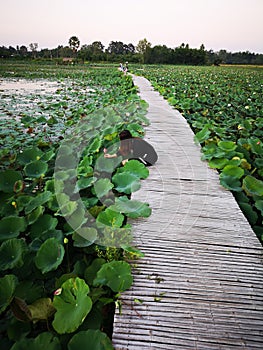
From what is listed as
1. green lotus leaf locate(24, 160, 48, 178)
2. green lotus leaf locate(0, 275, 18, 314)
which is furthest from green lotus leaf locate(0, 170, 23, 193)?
green lotus leaf locate(0, 275, 18, 314)

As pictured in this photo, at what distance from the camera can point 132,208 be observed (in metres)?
1.75

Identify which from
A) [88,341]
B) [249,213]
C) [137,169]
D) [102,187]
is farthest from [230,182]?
[88,341]

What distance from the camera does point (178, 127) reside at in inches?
145

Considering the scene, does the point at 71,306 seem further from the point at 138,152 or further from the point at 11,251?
the point at 138,152

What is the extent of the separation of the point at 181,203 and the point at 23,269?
1100mm

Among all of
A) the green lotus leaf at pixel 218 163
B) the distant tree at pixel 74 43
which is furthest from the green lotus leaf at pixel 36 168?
the distant tree at pixel 74 43

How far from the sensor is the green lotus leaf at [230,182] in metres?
2.10

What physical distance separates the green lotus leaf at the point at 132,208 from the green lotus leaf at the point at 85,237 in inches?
8.2

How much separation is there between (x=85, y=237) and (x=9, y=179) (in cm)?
99

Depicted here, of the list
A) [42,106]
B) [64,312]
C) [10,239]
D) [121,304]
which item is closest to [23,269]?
[10,239]

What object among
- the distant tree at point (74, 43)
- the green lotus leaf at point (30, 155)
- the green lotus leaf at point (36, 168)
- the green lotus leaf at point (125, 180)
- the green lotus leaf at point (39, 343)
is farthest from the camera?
the distant tree at point (74, 43)

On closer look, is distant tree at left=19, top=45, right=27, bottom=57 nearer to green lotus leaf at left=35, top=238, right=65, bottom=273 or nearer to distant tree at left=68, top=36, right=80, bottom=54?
distant tree at left=68, top=36, right=80, bottom=54

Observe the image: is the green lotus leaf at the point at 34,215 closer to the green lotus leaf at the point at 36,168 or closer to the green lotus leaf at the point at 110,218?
the green lotus leaf at the point at 110,218

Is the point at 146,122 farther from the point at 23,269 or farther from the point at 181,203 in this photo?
the point at 23,269
